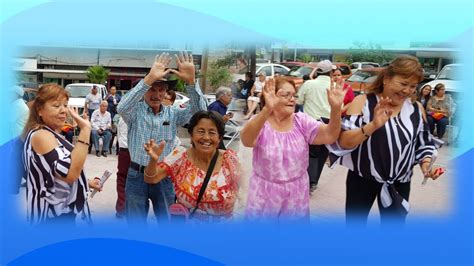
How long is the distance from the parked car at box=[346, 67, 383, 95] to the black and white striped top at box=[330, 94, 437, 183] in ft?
0.21

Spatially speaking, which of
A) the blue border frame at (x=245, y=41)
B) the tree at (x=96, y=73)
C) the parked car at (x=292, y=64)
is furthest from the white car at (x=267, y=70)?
the tree at (x=96, y=73)

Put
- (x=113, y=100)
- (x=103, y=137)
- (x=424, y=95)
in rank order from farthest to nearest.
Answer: (x=103, y=137), (x=113, y=100), (x=424, y=95)

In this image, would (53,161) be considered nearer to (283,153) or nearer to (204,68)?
(204,68)

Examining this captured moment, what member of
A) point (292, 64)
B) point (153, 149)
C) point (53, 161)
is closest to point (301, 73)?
point (292, 64)

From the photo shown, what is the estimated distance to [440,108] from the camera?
230cm

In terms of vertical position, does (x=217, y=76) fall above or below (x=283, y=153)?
above

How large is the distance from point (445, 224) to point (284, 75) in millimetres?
903

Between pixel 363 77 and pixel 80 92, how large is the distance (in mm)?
1188

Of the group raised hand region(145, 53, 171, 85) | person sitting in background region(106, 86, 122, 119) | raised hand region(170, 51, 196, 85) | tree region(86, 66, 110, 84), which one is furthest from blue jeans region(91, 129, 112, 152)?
raised hand region(170, 51, 196, 85)

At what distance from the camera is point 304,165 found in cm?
237

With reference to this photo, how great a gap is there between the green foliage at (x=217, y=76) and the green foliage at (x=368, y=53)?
1.64ft

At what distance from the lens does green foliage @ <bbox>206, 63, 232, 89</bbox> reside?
239cm

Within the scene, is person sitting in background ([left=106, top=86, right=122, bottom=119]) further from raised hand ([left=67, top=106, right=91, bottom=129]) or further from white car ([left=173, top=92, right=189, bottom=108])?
white car ([left=173, top=92, right=189, bottom=108])
